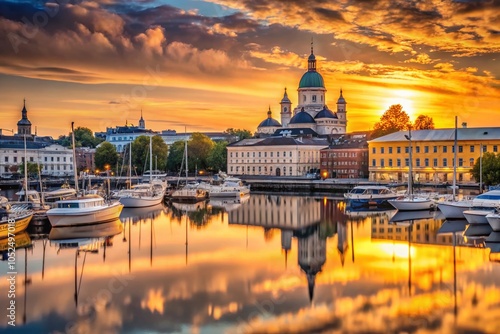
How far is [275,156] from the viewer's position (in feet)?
282

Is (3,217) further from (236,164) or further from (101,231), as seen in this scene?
(236,164)

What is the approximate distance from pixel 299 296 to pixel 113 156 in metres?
84.1

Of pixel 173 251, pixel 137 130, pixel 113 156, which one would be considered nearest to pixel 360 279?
pixel 173 251

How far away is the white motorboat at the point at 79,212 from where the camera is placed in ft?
106

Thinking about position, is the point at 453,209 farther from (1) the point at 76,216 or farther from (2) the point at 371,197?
(1) the point at 76,216

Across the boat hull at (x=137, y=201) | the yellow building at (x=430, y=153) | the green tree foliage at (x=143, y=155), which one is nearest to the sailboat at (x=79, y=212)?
the boat hull at (x=137, y=201)

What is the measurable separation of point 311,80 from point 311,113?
6.62m

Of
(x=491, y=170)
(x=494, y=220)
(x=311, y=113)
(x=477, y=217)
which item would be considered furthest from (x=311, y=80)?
(x=494, y=220)

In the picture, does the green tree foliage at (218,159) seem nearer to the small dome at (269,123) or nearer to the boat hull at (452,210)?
the small dome at (269,123)

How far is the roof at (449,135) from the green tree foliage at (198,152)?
111 feet

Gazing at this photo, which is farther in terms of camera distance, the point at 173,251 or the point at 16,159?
the point at 16,159

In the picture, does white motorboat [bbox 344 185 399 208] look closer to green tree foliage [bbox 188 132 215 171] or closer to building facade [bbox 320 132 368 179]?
building facade [bbox 320 132 368 179]

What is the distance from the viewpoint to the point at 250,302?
18672 millimetres

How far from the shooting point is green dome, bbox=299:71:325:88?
113 metres
